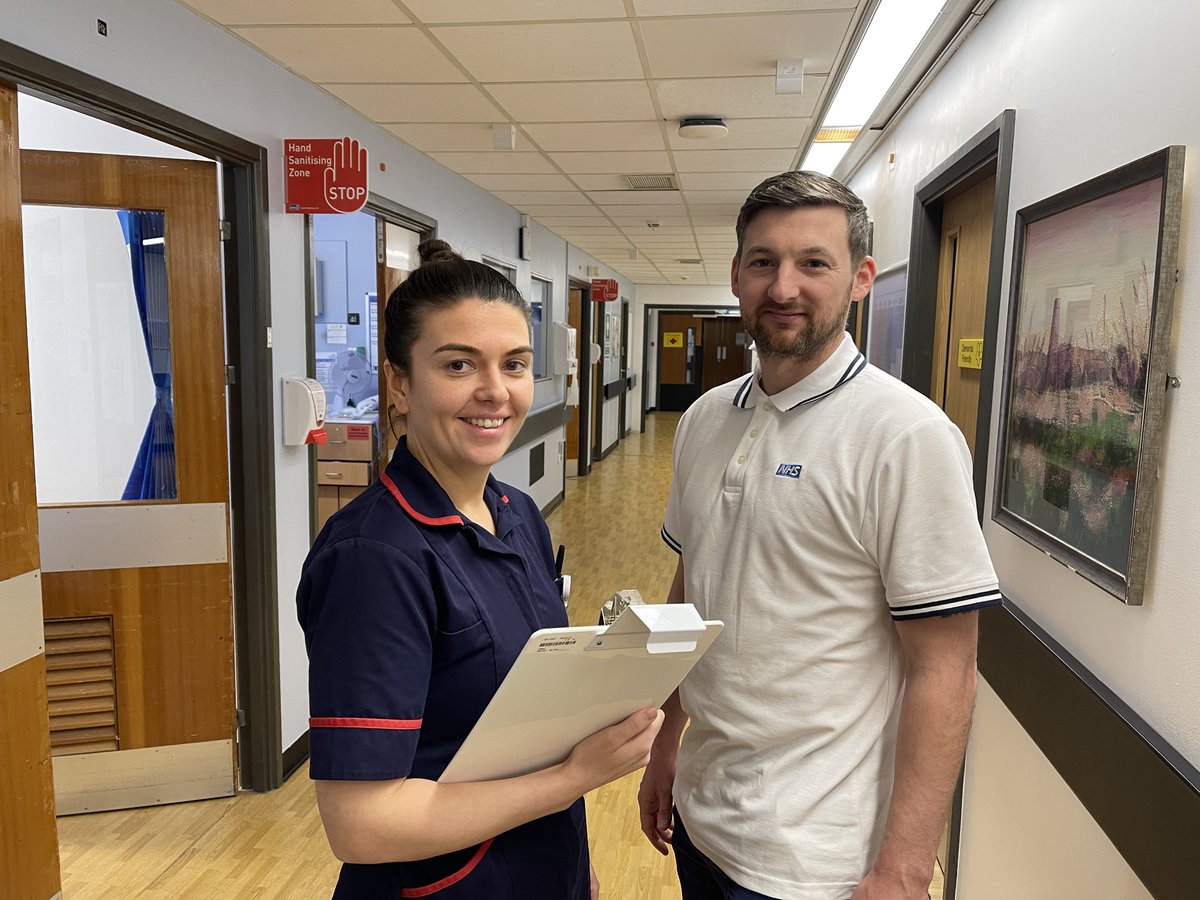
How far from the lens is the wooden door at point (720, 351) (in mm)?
17672

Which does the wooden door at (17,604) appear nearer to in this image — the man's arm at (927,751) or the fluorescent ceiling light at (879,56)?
the man's arm at (927,751)

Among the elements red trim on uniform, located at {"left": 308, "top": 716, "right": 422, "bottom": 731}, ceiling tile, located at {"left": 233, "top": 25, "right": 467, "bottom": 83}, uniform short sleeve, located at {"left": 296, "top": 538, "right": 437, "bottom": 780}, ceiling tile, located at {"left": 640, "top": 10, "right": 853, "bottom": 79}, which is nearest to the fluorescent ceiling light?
ceiling tile, located at {"left": 640, "top": 10, "right": 853, "bottom": 79}

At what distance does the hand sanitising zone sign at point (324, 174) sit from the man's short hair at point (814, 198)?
6.60 ft

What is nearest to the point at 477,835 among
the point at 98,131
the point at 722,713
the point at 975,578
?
the point at 722,713

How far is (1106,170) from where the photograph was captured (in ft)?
5.11

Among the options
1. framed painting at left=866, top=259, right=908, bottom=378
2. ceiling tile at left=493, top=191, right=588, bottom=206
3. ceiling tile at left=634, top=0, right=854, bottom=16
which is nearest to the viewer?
ceiling tile at left=634, top=0, right=854, bottom=16

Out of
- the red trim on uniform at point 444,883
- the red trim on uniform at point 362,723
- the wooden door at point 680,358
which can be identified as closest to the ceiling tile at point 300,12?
the red trim on uniform at point 362,723

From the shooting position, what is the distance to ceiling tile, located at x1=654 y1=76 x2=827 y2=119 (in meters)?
2.99

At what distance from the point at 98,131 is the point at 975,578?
307cm

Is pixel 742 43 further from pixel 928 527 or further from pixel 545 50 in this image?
pixel 928 527

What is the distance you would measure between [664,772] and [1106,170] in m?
1.43

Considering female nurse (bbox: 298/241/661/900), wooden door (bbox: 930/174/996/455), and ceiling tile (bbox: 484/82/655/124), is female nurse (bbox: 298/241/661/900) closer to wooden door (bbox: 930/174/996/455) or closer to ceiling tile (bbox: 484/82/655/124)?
wooden door (bbox: 930/174/996/455)

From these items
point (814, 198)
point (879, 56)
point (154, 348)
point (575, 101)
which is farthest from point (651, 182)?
point (814, 198)

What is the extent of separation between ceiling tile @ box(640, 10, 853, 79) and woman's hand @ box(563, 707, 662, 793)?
6.94 ft
